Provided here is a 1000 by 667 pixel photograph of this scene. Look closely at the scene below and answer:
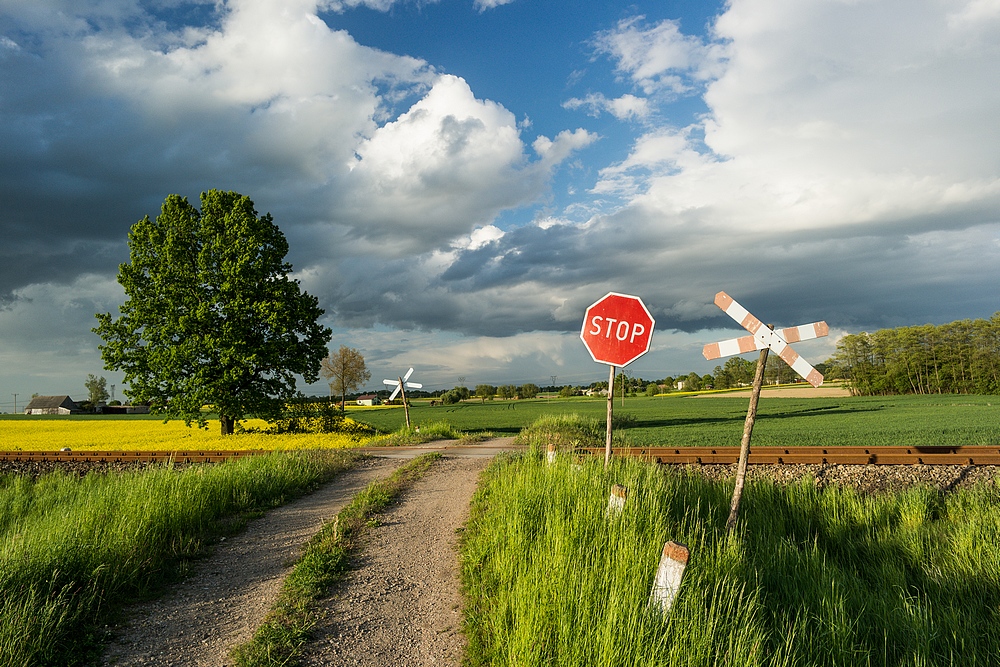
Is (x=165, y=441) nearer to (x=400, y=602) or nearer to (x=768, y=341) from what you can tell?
(x=400, y=602)

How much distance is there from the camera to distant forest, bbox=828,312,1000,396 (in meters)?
83.2

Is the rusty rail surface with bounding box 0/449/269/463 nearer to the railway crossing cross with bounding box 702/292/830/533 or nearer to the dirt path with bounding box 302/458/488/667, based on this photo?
the dirt path with bounding box 302/458/488/667

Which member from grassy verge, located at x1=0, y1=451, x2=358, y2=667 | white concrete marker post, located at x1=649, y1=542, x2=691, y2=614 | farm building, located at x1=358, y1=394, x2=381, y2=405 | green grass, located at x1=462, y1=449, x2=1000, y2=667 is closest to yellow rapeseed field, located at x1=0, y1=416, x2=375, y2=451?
grassy verge, located at x1=0, y1=451, x2=358, y2=667

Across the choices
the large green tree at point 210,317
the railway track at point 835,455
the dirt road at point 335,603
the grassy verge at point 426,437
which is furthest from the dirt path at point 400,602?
the large green tree at point 210,317

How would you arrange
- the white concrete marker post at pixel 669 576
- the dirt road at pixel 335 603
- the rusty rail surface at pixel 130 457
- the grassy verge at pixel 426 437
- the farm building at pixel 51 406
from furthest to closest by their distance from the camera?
the farm building at pixel 51 406
the grassy verge at pixel 426 437
the rusty rail surface at pixel 130 457
the dirt road at pixel 335 603
the white concrete marker post at pixel 669 576

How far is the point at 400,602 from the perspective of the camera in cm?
593

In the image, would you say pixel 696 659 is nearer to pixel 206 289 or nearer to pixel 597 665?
pixel 597 665

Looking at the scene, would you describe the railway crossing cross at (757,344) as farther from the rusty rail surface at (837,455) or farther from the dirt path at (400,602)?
the rusty rail surface at (837,455)

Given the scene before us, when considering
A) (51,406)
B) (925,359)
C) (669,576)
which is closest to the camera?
(669,576)

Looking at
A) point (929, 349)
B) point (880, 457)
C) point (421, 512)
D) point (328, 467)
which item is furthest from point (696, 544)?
point (929, 349)

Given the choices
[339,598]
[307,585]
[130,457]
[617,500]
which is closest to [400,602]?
[339,598]

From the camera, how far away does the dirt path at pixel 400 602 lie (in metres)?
4.87

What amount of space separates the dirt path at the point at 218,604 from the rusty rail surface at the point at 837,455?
694cm

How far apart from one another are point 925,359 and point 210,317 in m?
107
